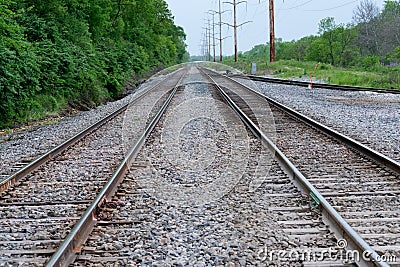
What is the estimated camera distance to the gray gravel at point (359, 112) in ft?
29.6

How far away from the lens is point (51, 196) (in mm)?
5793

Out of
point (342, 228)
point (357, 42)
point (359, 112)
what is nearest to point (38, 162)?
point (342, 228)

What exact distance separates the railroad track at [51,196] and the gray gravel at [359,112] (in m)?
4.90

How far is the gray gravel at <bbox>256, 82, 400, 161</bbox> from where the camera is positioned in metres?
9.02

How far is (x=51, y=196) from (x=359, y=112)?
1003 cm

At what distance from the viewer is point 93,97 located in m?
21.6

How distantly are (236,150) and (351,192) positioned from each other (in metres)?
3.03

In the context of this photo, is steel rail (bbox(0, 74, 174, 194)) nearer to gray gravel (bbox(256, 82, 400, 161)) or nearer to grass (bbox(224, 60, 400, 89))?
gray gravel (bbox(256, 82, 400, 161))

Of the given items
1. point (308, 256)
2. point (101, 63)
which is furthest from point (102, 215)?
point (101, 63)

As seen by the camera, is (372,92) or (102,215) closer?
(102,215)

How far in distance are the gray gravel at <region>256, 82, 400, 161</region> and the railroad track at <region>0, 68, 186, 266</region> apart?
490 centimetres

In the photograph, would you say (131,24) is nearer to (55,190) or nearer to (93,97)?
(93,97)

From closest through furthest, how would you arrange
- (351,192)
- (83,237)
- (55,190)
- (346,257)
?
(346,257)
(83,237)
(351,192)
(55,190)

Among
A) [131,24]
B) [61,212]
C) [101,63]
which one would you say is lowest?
[61,212]
